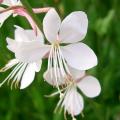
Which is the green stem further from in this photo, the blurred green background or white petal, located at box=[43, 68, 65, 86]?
the blurred green background

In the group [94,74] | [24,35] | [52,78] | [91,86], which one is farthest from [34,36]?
[94,74]

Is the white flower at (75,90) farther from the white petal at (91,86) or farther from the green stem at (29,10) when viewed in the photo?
the green stem at (29,10)

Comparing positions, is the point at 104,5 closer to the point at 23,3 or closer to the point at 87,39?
the point at 87,39

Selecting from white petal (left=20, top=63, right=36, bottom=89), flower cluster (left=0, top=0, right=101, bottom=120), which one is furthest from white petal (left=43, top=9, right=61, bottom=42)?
white petal (left=20, top=63, right=36, bottom=89)

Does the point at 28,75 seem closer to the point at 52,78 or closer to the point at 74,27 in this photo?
the point at 52,78

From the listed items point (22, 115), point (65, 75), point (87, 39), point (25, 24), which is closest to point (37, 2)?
point (25, 24)

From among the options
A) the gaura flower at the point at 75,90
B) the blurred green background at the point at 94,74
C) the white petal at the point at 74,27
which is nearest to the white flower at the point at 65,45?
the white petal at the point at 74,27
